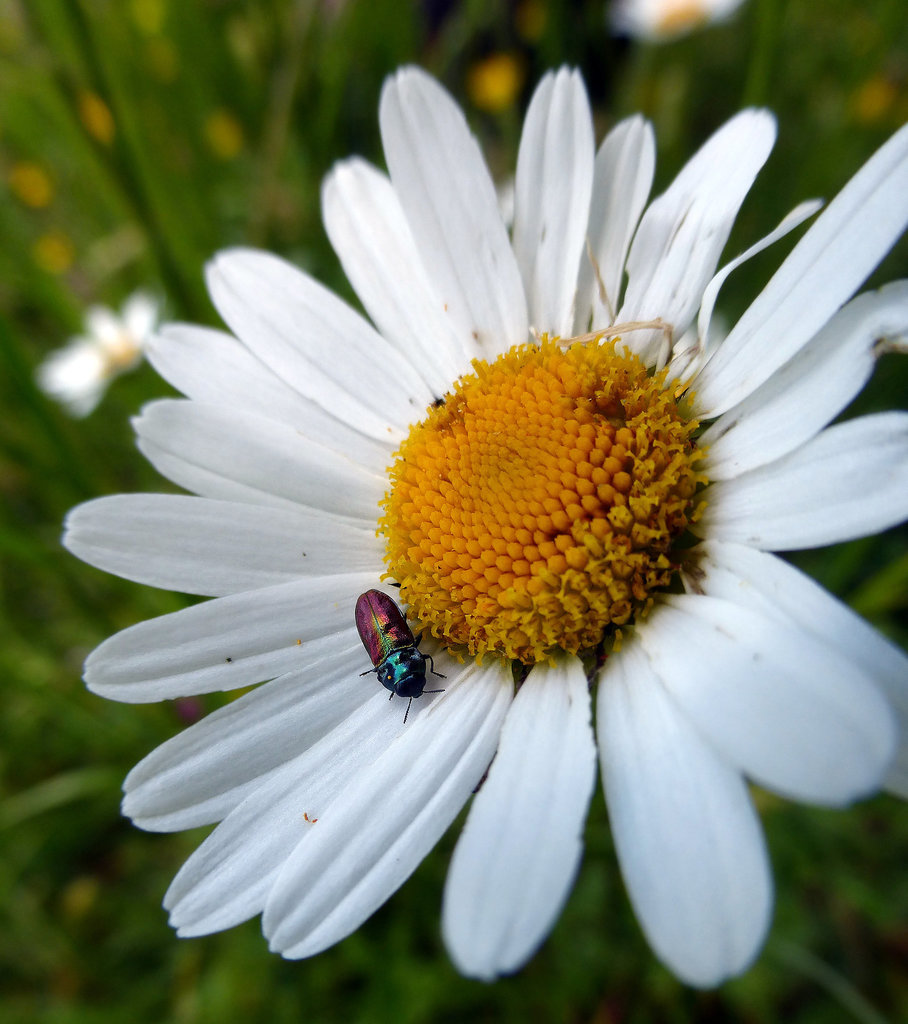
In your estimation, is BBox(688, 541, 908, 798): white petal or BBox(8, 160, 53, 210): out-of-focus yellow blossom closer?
BBox(688, 541, 908, 798): white petal

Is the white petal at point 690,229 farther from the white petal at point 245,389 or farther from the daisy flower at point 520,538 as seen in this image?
the white petal at point 245,389

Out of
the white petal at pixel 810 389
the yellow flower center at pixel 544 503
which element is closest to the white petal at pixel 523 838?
the yellow flower center at pixel 544 503

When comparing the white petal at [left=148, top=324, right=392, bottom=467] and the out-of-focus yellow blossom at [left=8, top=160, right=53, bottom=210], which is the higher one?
the out-of-focus yellow blossom at [left=8, top=160, right=53, bottom=210]

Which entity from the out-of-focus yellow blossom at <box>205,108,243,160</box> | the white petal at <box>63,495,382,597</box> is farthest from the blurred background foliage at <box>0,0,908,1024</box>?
the white petal at <box>63,495,382,597</box>

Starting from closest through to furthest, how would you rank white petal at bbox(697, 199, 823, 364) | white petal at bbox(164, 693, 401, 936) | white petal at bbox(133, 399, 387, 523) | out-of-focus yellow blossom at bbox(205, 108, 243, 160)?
1. white petal at bbox(697, 199, 823, 364)
2. white petal at bbox(164, 693, 401, 936)
3. white petal at bbox(133, 399, 387, 523)
4. out-of-focus yellow blossom at bbox(205, 108, 243, 160)

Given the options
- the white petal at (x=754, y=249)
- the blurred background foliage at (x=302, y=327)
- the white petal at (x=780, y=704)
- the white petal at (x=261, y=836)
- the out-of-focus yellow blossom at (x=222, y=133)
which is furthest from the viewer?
the out-of-focus yellow blossom at (x=222, y=133)

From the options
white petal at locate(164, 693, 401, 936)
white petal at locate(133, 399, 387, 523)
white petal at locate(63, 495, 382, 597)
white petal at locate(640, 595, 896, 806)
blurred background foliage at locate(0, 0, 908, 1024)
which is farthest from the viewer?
blurred background foliage at locate(0, 0, 908, 1024)

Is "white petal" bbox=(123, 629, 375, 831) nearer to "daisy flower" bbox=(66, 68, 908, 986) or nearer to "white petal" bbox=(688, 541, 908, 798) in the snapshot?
"daisy flower" bbox=(66, 68, 908, 986)
